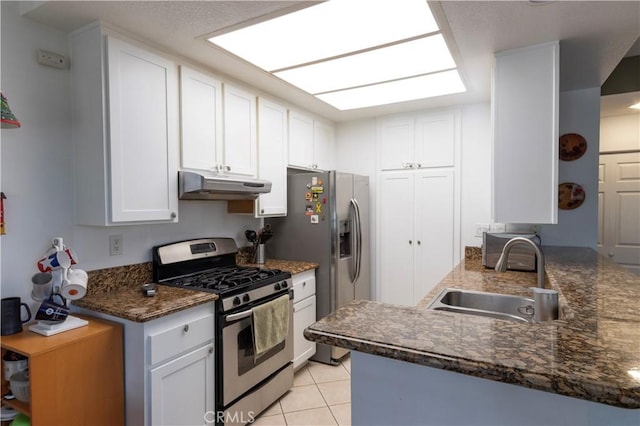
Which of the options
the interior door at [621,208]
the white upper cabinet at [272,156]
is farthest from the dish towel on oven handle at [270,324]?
the interior door at [621,208]

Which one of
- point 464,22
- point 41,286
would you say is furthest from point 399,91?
point 41,286

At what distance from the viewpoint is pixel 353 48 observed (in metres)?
2.01

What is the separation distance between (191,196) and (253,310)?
83 cm

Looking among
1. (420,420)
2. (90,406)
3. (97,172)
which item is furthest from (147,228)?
(420,420)

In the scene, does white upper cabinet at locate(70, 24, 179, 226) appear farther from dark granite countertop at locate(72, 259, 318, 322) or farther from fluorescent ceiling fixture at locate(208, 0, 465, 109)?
fluorescent ceiling fixture at locate(208, 0, 465, 109)

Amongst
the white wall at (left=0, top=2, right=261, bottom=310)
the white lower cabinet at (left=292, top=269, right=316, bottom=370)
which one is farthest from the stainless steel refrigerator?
the white wall at (left=0, top=2, right=261, bottom=310)

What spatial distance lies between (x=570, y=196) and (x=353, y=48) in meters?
2.16

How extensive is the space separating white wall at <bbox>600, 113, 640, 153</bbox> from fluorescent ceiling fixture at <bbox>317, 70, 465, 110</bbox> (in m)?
1.89

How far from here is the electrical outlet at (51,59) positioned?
72.2 inches

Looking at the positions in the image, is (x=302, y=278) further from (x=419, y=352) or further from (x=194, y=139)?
(x=419, y=352)

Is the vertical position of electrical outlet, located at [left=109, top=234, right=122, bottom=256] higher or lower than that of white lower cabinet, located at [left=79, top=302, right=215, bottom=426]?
higher

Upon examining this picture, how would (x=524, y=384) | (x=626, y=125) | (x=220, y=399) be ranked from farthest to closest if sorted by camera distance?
(x=626, y=125) < (x=220, y=399) < (x=524, y=384)

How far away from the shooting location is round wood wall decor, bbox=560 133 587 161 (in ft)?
9.13

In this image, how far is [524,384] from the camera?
2.37 ft
